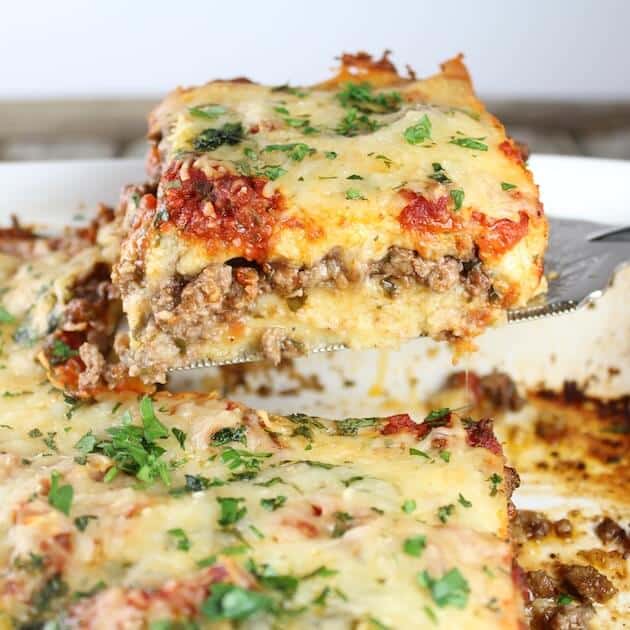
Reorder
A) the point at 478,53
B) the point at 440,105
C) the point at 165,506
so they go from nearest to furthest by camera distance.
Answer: the point at 165,506 < the point at 440,105 < the point at 478,53

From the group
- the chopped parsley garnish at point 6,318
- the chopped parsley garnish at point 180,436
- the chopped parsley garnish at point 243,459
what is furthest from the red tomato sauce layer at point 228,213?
the chopped parsley garnish at point 6,318

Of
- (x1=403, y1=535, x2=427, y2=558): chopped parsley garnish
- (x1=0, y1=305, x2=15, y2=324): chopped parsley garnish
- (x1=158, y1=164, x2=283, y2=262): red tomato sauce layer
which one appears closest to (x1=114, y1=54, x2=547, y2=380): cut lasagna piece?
(x1=158, y1=164, x2=283, y2=262): red tomato sauce layer

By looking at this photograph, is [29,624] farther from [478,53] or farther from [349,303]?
[478,53]

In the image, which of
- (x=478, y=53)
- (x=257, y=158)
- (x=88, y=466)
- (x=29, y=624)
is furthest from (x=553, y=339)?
(x=478, y=53)

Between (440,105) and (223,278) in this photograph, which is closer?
(223,278)

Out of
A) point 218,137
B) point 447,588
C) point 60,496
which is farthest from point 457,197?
point 60,496

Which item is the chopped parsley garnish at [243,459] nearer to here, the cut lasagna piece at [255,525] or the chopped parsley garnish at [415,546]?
the cut lasagna piece at [255,525]

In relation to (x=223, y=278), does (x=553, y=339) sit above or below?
below

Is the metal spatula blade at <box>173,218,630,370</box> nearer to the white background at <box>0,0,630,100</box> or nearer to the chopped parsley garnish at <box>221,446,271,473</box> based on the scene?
the chopped parsley garnish at <box>221,446,271,473</box>
